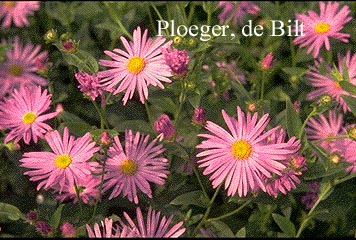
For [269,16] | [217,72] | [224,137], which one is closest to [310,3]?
[269,16]

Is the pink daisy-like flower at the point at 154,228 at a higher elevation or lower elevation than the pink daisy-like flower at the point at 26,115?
lower

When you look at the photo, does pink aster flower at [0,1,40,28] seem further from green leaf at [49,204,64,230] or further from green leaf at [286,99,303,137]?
green leaf at [286,99,303,137]

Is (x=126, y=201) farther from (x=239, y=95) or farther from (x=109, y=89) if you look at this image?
(x=239, y=95)

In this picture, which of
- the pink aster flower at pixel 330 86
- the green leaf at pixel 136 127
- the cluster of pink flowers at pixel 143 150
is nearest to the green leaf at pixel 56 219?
the cluster of pink flowers at pixel 143 150

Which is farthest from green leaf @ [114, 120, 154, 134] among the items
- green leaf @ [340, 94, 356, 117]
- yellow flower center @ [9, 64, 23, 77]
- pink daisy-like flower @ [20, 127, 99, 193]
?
yellow flower center @ [9, 64, 23, 77]

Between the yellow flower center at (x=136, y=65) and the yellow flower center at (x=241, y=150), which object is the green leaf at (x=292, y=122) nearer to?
the yellow flower center at (x=241, y=150)
